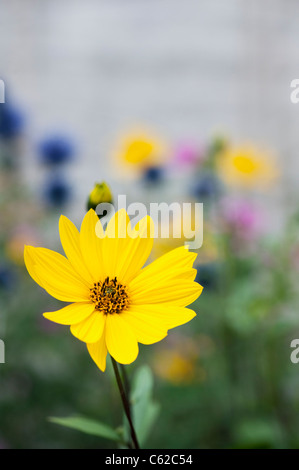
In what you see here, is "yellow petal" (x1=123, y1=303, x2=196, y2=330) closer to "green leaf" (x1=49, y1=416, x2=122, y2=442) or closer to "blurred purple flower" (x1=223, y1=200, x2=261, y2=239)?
"green leaf" (x1=49, y1=416, x2=122, y2=442)

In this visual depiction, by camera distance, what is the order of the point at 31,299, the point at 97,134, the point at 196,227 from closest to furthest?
the point at 196,227, the point at 31,299, the point at 97,134

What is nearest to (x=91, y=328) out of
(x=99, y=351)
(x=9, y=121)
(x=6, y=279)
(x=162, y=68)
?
(x=99, y=351)

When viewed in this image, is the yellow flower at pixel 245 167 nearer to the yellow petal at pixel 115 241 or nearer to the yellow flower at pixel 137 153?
the yellow flower at pixel 137 153

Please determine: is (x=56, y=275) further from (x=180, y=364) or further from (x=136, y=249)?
(x=180, y=364)

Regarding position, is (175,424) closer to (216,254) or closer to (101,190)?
(216,254)

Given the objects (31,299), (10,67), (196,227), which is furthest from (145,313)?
(10,67)
